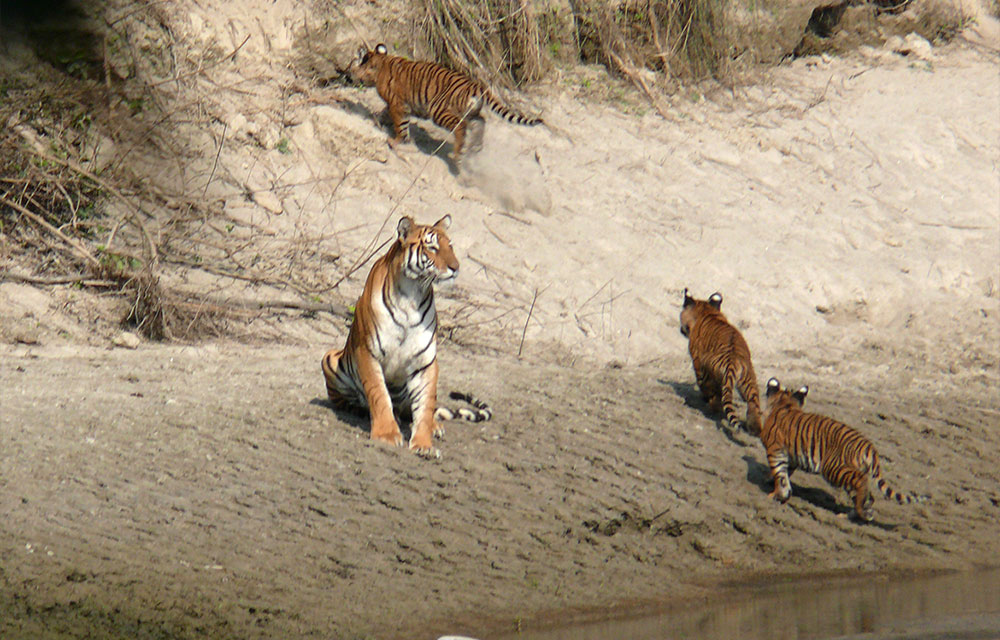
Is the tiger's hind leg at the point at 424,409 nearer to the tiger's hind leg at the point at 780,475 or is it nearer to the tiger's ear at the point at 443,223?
the tiger's ear at the point at 443,223

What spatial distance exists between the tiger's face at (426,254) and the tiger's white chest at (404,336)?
0.14 m

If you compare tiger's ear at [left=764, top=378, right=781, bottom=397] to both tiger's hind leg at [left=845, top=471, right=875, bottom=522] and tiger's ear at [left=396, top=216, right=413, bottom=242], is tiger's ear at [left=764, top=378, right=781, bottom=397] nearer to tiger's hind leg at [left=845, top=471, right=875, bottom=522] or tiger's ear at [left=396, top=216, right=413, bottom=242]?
tiger's hind leg at [left=845, top=471, right=875, bottom=522]

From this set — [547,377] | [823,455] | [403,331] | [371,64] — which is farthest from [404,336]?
[371,64]

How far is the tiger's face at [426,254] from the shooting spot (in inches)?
293

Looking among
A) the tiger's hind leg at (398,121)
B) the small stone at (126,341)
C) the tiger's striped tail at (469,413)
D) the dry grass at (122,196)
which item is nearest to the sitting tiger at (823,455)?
the tiger's striped tail at (469,413)

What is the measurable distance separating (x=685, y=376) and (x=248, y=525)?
4260 mm

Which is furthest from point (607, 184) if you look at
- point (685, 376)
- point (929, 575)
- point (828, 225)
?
point (929, 575)

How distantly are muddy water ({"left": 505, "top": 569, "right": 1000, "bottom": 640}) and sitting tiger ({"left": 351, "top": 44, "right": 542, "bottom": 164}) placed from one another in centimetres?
594

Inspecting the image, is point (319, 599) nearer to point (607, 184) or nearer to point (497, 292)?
point (497, 292)

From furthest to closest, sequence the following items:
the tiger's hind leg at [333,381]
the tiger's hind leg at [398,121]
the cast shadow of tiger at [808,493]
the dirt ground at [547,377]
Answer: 1. the tiger's hind leg at [398,121]
2. the tiger's hind leg at [333,381]
3. the cast shadow of tiger at [808,493]
4. the dirt ground at [547,377]

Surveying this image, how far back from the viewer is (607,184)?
12.2m

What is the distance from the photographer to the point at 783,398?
25.5ft

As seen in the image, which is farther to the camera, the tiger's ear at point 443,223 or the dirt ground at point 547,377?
the tiger's ear at point 443,223

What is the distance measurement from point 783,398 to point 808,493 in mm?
573
